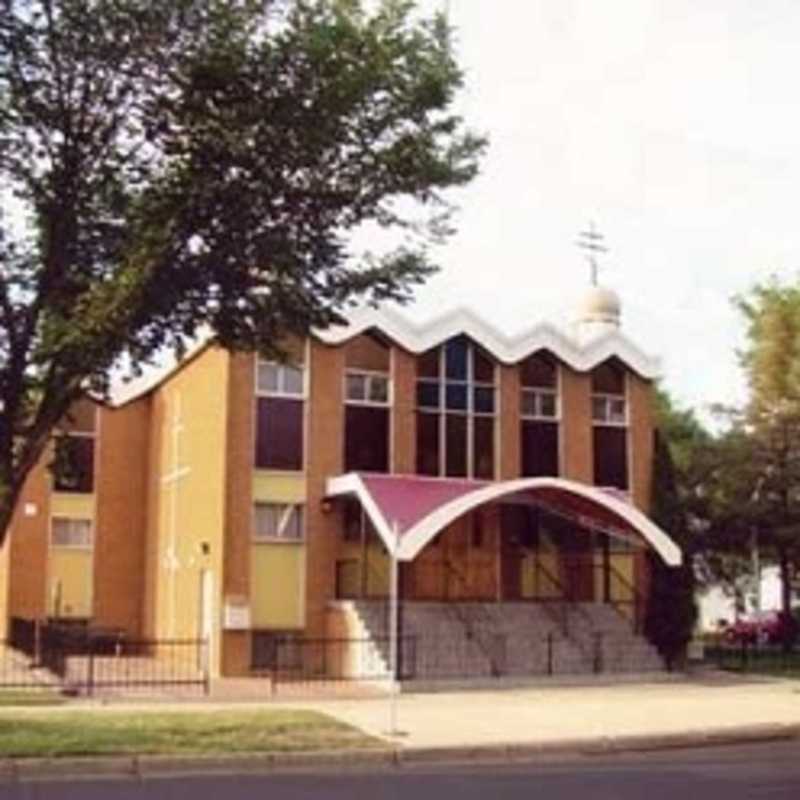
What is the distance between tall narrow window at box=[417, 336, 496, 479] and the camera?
3562 cm

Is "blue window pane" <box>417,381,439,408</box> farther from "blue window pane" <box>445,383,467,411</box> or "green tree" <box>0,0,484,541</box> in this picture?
"green tree" <box>0,0,484,541</box>

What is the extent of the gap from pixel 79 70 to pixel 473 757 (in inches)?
357

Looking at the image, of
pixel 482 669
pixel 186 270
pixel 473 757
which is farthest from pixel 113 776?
pixel 482 669

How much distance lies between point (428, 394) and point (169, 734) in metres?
18.7

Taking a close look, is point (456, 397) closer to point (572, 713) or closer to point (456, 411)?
point (456, 411)

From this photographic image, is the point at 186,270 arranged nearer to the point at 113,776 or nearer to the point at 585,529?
the point at 113,776

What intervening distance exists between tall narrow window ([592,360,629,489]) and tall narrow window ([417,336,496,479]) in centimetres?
305

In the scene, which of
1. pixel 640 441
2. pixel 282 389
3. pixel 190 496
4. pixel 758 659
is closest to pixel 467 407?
pixel 282 389

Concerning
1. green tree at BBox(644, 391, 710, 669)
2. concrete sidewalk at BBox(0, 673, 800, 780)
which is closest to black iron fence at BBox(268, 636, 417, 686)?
concrete sidewalk at BBox(0, 673, 800, 780)

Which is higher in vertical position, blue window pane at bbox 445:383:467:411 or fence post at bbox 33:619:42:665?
blue window pane at bbox 445:383:467:411

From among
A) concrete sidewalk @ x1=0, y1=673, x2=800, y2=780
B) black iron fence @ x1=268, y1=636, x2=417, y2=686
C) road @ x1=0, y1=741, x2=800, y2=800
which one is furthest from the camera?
black iron fence @ x1=268, y1=636, x2=417, y2=686

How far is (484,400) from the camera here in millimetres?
36375

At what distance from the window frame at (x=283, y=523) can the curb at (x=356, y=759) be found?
15.1 metres

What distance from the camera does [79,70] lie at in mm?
16922
